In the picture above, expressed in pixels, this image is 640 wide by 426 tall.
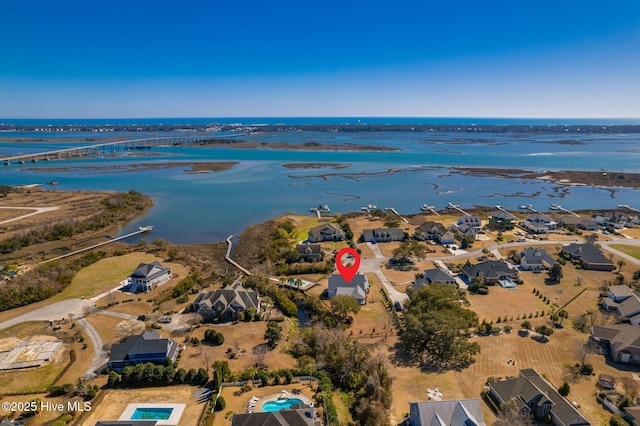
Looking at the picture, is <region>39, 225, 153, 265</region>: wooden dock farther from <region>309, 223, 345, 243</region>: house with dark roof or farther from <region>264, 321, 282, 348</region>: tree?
<region>264, 321, 282, 348</region>: tree

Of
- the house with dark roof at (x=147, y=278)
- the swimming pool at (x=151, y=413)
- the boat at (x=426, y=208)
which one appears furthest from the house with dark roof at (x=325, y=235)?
the swimming pool at (x=151, y=413)

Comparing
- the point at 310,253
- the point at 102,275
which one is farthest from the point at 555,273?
the point at 102,275

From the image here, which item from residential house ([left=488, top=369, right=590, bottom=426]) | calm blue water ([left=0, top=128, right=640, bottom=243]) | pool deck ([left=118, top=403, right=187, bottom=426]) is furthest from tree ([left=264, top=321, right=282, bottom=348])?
calm blue water ([left=0, top=128, right=640, bottom=243])

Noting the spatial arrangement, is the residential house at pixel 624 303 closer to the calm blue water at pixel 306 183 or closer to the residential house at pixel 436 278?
the residential house at pixel 436 278

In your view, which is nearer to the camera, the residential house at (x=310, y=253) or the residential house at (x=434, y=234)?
the residential house at (x=310, y=253)

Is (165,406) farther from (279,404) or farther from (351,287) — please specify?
(351,287)
